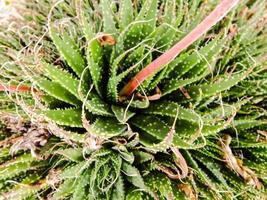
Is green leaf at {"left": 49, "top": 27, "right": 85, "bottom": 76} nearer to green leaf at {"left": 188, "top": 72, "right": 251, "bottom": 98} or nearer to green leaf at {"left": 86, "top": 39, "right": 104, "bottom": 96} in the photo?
green leaf at {"left": 86, "top": 39, "right": 104, "bottom": 96}

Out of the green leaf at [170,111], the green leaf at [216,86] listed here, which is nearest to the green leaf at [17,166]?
the green leaf at [170,111]

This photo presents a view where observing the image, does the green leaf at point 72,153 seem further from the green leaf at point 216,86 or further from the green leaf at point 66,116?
the green leaf at point 216,86

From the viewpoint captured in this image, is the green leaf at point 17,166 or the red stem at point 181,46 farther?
the green leaf at point 17,166

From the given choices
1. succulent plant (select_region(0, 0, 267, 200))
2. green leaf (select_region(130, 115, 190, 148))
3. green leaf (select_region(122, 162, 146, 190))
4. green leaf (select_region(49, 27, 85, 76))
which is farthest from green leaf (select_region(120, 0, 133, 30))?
green leaf (select_region(122, 162, 146, 190))

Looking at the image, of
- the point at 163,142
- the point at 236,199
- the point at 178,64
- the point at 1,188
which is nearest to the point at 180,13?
the point at 178,64

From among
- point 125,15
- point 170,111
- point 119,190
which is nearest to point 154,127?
point 170,111

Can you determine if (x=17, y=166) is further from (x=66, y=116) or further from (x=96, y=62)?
(x=96, y=62)

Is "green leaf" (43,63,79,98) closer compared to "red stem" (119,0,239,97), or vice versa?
"red stem" (119,0,239,97)
